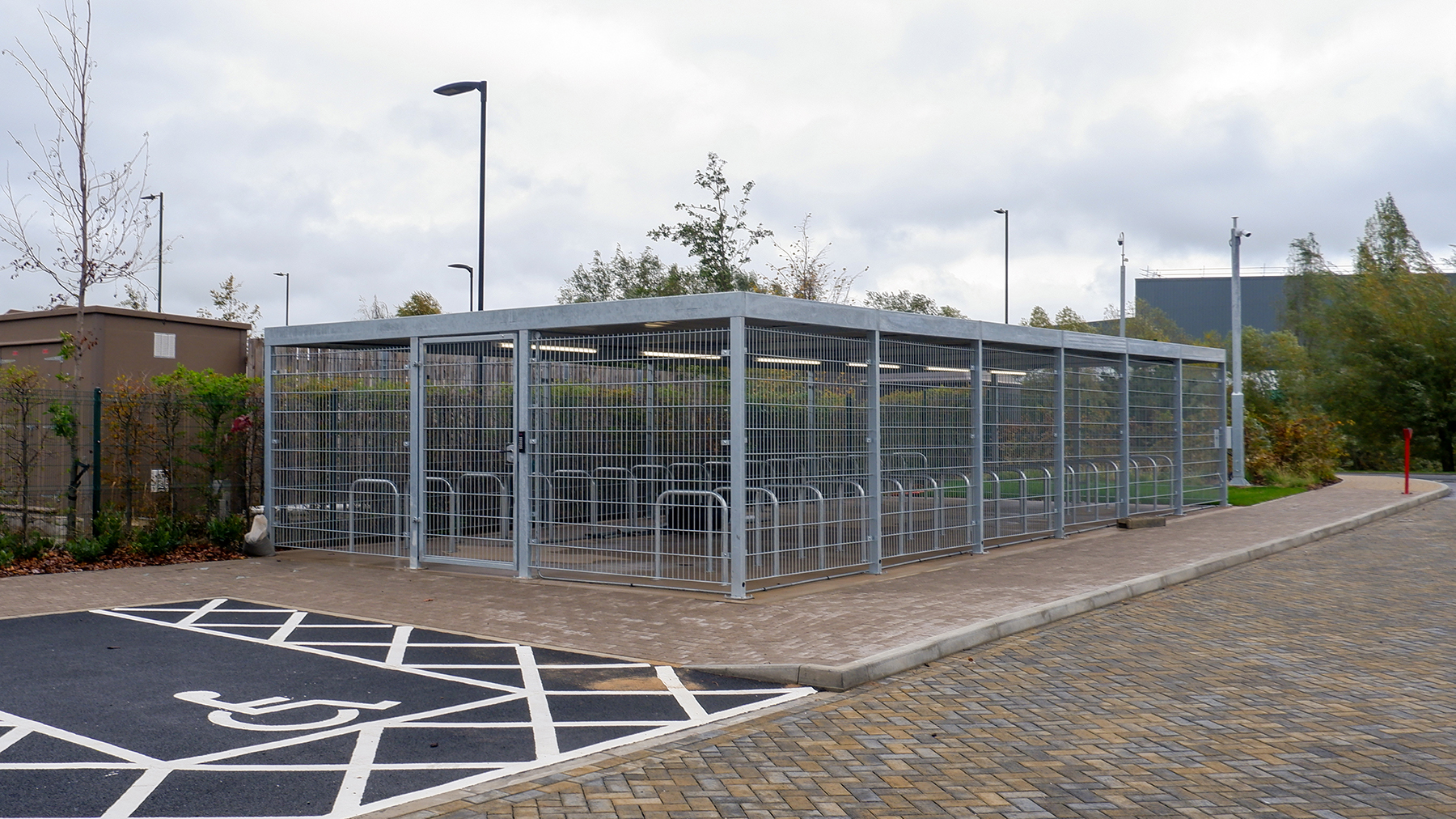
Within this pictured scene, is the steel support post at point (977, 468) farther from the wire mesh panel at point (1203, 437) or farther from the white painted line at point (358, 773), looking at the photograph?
the white painted line at point (358, 773)

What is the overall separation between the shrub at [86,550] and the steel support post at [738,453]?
7505mm

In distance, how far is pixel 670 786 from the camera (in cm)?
502

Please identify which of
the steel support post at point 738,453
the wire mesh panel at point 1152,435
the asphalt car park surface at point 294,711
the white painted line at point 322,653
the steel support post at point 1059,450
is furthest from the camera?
the wire mesh panel at point 1152,435

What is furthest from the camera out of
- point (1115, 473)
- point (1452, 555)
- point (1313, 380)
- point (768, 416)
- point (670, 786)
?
point (1313, 380)

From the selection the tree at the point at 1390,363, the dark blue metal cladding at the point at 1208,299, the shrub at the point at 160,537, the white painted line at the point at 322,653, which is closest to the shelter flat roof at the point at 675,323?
the shrub at the point at 160,537

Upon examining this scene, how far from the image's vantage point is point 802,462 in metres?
10.8

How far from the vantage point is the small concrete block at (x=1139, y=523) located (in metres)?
16.2

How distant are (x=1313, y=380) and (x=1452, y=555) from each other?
2728 cm

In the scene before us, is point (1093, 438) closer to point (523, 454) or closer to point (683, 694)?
point (523, 454)

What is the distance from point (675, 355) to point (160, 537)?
6.87 metres

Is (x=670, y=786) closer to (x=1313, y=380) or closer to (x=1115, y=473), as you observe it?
(x=1115, y=473)

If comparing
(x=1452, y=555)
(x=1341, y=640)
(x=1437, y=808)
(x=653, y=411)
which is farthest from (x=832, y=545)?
(x=1452, y=555)

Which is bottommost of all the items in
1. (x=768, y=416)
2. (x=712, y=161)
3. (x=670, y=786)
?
(x=670, y=786)

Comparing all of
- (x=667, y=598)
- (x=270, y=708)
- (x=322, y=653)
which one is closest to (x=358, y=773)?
(x=270, y=708)
